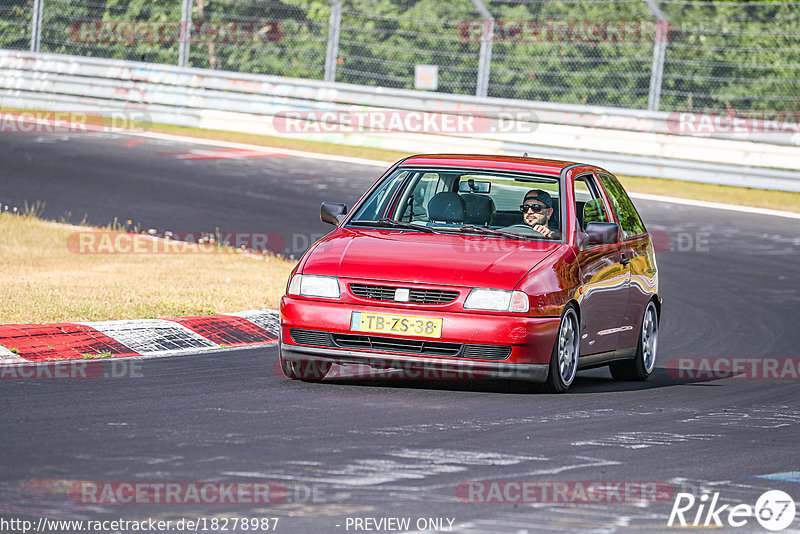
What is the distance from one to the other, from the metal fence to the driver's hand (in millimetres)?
11561

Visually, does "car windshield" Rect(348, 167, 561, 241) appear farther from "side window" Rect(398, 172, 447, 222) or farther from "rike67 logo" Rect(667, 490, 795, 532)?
"rike67 logo" Rect(667, 490, 795, 532)

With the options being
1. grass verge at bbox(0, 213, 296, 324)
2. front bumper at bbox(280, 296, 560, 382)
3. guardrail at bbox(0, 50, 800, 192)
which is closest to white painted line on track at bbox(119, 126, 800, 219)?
guardrail at bbox(0, 50, 800, 192)

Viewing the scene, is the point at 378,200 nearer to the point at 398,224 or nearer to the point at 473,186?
the point at 398,224

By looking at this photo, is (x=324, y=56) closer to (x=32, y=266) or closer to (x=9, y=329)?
(x=32, y=266)

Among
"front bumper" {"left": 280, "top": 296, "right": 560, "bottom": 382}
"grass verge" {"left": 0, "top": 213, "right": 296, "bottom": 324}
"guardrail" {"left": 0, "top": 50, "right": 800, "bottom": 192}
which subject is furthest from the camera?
"guardrail" {"left": 0, "top": 50, "right": 800, "bottom": 192}

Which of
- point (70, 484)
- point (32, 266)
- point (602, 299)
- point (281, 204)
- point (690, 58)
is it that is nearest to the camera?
point (70, 484)

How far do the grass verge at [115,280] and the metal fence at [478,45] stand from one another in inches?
305

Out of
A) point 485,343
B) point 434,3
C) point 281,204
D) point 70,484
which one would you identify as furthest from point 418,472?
point 434,3

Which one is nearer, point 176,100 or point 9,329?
point 9,329

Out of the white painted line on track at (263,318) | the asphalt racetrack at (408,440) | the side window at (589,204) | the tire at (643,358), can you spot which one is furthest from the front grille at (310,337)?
the white painted line on track at (263,318)

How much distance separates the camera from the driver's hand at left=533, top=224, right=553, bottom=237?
9.23 metres

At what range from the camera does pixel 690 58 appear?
2236 centimetres

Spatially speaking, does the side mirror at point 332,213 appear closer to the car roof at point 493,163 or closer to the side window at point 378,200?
the side window at point 378,200

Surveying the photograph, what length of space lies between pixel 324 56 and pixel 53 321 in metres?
14.9
